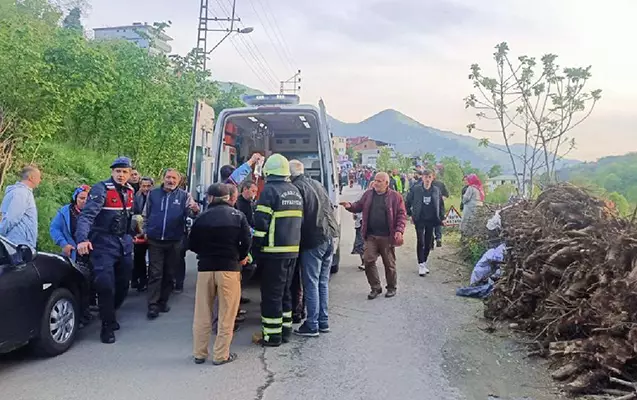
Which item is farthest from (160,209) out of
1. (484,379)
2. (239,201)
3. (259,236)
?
(484,379)

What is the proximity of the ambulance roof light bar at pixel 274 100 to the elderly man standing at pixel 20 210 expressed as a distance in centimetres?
340

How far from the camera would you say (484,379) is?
5.19m

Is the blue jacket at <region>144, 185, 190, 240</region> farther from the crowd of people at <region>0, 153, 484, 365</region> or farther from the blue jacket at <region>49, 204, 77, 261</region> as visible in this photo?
the blue jacket at <region>49, 204, 77, 261</region>

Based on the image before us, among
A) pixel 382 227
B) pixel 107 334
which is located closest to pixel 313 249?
pixel 382 227

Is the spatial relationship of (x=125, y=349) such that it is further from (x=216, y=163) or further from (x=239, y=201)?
(x=216, y=163)

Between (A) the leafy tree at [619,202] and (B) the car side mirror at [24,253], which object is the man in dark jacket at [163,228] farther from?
(A) the leafy tree at [619,202]

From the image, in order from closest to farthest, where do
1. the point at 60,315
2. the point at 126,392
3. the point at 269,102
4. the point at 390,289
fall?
the point at 126,392 → the point at 60,315 → the point at 390,289 → the point at 269,102

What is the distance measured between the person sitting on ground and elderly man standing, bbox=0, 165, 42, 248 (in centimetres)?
217

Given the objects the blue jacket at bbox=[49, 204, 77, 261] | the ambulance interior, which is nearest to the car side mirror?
the blue jacket at bbox=[49, 204, 77, 261]

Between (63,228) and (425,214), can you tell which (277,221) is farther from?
(425,214)

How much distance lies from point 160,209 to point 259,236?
1638 mm

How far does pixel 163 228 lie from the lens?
691 centimetres

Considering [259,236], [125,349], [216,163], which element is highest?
[216,163]

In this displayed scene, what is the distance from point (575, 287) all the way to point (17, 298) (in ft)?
16.4
